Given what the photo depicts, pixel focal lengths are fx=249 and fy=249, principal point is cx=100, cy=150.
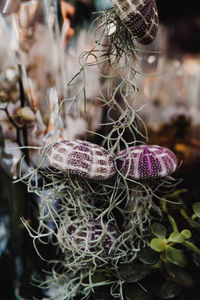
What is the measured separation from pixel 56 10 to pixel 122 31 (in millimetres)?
237

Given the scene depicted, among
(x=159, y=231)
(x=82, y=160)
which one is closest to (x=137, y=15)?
(x=82, y=160)

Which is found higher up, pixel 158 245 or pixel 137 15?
pixel 137 15

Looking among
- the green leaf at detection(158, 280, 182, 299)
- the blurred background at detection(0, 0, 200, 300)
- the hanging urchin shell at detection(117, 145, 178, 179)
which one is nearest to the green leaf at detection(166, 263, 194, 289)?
the green leaf at detection(158, 280, 182, 299)

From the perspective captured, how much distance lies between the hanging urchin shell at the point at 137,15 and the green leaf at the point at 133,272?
339 millimetres

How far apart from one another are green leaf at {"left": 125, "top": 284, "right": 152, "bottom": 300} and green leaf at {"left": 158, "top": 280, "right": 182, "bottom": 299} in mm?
27

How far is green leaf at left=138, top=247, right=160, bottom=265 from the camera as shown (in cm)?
36

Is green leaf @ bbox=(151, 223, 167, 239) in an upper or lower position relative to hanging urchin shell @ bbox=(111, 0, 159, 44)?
lower

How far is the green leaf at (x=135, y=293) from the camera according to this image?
1.20 ft

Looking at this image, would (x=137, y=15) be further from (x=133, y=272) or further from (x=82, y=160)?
(x=133, y=272)

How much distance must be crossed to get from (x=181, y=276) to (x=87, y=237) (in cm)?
15

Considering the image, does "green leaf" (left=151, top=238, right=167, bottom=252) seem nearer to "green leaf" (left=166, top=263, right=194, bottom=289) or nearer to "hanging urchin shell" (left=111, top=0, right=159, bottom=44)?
"green leaf" (left=166, top=263, right=194, bottom=289)

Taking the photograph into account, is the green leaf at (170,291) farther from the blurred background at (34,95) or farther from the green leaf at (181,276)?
the blurred background at (34,95)

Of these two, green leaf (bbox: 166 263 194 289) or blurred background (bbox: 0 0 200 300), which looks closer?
green leaf (bbox: 166 263 194 289)

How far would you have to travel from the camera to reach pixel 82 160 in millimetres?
326
